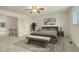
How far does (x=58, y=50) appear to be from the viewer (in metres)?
1.84

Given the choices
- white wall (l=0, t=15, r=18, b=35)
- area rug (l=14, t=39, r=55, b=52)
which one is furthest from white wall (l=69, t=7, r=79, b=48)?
white wall (l=0, t=15, r=18, b=35)

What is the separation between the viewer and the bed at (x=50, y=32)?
2.03m

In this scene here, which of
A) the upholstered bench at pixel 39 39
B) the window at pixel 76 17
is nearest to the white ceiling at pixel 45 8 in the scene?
the window at pixel 76 17

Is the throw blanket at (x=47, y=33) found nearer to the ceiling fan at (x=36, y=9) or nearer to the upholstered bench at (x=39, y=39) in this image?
the upholstered bench at (x=39, y=39)

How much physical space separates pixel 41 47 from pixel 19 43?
Answer: 1.89 ft

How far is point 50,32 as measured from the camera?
6.73ft

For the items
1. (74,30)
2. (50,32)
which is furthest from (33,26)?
(74,30)

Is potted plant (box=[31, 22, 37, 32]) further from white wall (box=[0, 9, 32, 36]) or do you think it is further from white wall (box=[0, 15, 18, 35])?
white wall (box=[0, 15, 18, 35])

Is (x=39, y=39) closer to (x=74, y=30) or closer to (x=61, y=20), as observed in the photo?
(x=61, y=20)

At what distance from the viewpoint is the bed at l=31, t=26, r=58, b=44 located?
203 centimetres
